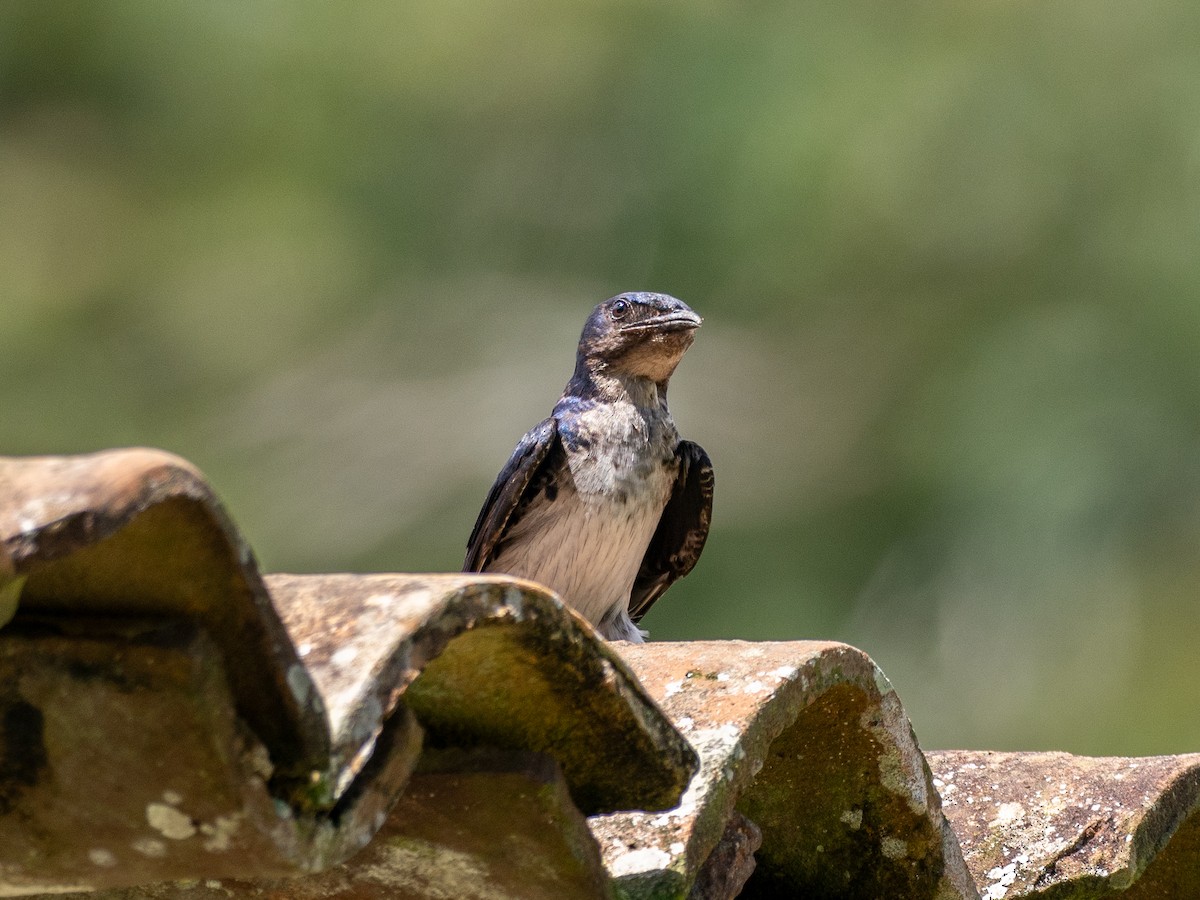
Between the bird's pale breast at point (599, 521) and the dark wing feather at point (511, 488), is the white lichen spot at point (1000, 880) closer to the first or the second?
the bird's pale breast at point (599, 521)

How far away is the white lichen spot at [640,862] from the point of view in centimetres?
197

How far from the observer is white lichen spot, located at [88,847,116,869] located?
1.58m

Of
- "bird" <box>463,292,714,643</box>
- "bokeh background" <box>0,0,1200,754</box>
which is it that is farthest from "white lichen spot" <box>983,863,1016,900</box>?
"bokeh background" <box>0,0,1200,754</box>

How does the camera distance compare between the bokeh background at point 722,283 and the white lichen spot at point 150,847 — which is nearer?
the white lichen spot at point 150,847

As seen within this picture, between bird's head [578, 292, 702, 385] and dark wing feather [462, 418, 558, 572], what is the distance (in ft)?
1.05

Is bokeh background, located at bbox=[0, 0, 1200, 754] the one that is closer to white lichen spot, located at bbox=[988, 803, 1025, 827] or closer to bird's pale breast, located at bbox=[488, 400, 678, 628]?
bird's pale breast, located at bbox=[488, 400, 678, 628]

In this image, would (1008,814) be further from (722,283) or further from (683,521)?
(722,283)

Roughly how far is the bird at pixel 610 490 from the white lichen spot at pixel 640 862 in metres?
2.93

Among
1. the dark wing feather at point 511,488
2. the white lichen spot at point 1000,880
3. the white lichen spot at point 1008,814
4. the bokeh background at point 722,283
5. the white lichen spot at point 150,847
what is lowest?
the bokeh background at point 722,283

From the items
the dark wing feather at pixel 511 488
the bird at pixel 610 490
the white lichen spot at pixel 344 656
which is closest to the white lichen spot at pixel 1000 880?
the white lichen spot at pixel 344 656

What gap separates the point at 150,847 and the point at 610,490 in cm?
346

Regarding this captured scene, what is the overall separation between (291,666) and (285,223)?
13.2m

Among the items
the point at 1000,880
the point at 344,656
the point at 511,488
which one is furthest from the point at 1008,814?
the point at 511,488

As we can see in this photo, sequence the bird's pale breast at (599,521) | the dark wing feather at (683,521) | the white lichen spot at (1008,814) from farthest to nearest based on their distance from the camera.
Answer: the dark wing feather at (683,521) → the bird's pale breast at (599,521) → the white lichen spot at (1008,814)
